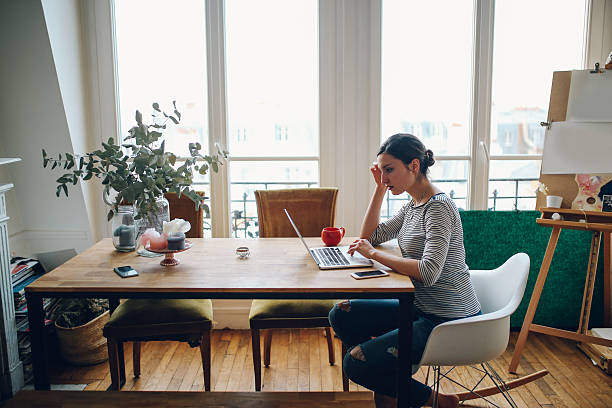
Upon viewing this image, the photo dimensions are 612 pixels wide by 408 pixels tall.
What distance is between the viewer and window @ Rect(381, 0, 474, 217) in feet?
10.9

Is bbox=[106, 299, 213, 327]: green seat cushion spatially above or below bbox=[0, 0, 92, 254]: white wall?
below

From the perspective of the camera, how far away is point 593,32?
3295 mm

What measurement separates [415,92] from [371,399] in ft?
6.56

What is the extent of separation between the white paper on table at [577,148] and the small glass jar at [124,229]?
7.13 feet

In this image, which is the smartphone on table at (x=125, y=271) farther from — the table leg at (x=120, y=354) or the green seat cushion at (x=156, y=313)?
the table leg at (x=120, y=354)

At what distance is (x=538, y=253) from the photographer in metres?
3.31

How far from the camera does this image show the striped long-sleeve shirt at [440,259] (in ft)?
6.49

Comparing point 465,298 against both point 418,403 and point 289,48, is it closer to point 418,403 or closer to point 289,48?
point 418,403

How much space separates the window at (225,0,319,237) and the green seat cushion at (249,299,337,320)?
1.12 meters

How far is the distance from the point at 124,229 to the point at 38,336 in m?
0.57

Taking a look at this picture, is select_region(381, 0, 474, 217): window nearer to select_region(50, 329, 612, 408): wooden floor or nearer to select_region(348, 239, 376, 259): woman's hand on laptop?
select_region(50, 329, 612, 408): wooden floor

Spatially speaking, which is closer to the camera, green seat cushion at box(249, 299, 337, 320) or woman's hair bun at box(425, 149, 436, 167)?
woman's hair bun at box(425, 149, 436, 167)

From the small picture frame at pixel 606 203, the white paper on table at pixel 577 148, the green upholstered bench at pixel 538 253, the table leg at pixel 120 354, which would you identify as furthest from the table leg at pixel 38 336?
the small picture frame at pixel 606 203

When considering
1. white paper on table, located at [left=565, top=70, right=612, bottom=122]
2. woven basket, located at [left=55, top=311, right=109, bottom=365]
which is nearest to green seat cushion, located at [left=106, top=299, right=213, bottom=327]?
woven basket, located at [left=55, top=311, right=109, bottom=365]
